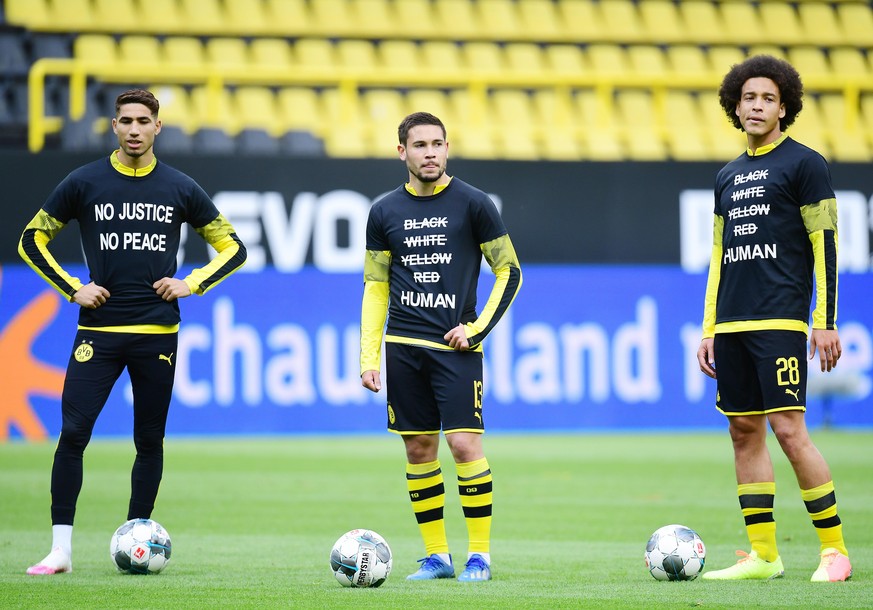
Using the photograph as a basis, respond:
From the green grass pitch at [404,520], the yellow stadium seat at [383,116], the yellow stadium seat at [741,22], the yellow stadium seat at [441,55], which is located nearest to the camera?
the green grass pitch at [404,520]

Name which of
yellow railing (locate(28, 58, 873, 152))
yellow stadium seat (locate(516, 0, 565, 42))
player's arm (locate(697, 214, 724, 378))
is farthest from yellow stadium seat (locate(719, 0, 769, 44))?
player's arm (locate(697, 214, 724, 378))

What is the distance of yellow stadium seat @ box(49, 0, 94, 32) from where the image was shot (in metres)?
18.4

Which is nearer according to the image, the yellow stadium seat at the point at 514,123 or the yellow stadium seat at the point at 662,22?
the yellow stadium seat at the point at 514,123

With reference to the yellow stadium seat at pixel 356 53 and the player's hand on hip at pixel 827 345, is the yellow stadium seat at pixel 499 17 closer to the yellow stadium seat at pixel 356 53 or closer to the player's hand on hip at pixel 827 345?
the yellow stadium seat at pixel 356 53

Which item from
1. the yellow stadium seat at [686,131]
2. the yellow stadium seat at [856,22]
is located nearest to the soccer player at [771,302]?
the yellow stadium seat at [686,131]

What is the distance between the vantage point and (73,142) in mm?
15453

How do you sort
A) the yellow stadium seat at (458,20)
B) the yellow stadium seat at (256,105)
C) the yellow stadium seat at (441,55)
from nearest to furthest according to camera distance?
the yellow stadium seat at (256,105) → the yellow stadium seat at (441,55) → the yellow stadium seat at (458,20)

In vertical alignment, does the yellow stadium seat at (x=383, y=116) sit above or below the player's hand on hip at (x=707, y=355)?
above

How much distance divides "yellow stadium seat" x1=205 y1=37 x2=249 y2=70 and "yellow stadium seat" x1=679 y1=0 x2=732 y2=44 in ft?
22.9

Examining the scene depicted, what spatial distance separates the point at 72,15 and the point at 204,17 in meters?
1.89

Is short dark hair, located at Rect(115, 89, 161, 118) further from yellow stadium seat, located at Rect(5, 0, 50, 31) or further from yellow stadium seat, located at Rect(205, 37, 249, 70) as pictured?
yellow stadium seat, located at Rect(205, 37, 249, 70)

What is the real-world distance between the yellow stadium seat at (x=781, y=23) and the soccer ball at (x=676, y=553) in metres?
16.3

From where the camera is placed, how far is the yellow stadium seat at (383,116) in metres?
17.4

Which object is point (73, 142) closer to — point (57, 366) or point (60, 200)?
point (57, 366)
